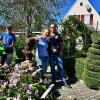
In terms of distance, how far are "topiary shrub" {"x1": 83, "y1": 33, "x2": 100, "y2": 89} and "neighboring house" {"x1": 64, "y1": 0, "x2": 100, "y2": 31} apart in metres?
36.3

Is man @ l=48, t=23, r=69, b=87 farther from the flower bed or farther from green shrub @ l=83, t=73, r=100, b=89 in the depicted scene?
the flower bed

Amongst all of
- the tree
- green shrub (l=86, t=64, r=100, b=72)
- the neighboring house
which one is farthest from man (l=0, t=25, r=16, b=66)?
the neighboring house

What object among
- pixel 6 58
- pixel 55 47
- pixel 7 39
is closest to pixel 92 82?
pixel 55 47

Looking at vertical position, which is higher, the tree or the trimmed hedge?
the tree

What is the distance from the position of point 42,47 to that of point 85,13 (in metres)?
40.7

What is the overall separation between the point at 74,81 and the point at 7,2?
8.97 meters

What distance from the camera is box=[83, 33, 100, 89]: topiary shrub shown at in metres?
11.1

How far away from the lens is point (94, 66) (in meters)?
11.2

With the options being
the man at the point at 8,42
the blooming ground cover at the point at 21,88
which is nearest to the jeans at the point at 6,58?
the man at the point at 8,42

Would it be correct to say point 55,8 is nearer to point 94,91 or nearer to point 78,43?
point 78,43

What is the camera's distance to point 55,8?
20828mm

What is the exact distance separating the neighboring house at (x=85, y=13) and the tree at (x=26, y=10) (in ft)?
90.6

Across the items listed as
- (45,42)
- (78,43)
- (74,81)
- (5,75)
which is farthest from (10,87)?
(78,43)

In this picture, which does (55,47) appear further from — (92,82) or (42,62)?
(92,82)
